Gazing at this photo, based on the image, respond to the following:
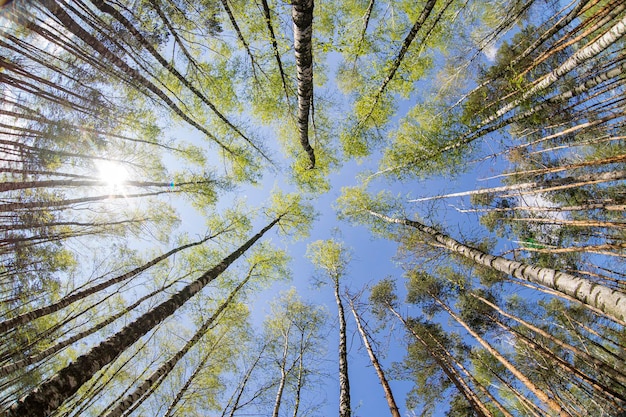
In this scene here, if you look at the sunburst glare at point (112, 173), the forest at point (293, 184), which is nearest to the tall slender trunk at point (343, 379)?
the forest at point (293, 184)

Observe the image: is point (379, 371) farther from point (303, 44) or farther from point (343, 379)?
point (303, 44)

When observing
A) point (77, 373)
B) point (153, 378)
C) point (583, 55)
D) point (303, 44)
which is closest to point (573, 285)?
point (303, 44)

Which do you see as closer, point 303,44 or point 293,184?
point 303,44

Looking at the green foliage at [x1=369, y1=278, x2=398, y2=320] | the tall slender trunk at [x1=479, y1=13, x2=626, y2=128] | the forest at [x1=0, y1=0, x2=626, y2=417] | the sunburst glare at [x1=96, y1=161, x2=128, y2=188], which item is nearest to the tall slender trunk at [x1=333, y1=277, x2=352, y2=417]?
the forest at [x1=0, y1=0, x2=626, y2=417]

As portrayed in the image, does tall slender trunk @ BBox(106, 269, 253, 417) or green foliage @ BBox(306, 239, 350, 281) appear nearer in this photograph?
tall slender trunk @ BBox(106, 269, 253, 417)

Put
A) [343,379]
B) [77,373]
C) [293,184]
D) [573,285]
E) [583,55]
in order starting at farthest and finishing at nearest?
[293,184] → [343,379] → [583,55] → [573,285] → [77,373]

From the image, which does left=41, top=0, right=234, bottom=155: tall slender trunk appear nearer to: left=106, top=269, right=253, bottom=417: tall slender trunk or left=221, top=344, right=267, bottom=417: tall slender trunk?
left=106, top=269, right=253, bottom=417: tall slender trunk

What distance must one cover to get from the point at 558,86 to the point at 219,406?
1538 centimetres

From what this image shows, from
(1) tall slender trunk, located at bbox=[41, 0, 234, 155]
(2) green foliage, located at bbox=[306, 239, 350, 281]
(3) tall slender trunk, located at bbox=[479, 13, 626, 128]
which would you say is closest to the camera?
(1) tall slender trunk, located at bbox=[41, 0, 234, 155]

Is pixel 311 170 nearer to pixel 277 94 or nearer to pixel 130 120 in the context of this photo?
pixel 277 94

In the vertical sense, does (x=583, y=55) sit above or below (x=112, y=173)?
below

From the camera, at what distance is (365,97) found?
350 inches

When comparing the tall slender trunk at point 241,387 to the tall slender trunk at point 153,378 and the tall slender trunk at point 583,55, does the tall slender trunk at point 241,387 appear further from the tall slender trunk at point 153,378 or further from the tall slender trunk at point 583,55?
the tall slender trunk at point 583,55

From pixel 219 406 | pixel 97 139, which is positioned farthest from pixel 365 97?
pixel 219 406
